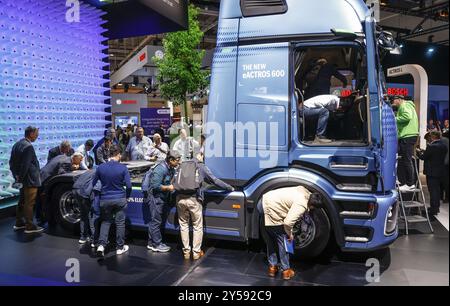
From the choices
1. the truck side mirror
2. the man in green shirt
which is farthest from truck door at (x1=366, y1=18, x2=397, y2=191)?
the man in green shirt

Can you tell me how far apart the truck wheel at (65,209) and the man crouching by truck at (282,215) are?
141 inches

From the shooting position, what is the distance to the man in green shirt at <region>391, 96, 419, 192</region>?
590 cm

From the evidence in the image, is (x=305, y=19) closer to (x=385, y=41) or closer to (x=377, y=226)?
(x=385, y=41)

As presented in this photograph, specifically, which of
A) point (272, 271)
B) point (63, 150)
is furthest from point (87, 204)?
point (272, 271)

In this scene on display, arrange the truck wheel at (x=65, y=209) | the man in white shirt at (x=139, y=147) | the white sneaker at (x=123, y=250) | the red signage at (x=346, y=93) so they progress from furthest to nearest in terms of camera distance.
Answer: the man in white shirt at (x=139, y=147) → the truck wheel at (x=65, y=209) → the white sneaker at (x=123, y=250) → the red signage at (x=346, y=93)

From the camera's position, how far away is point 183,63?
1252cm

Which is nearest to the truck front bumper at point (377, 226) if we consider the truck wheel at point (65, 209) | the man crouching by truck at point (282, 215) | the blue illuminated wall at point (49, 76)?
the man crouching by truck at point (282, 215)

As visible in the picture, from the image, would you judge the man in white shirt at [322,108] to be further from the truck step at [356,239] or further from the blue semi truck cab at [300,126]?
the truck step at [356,239]

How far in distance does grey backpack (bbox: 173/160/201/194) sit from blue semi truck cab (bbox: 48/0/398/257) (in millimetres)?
247

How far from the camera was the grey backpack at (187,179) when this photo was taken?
4.50 meters

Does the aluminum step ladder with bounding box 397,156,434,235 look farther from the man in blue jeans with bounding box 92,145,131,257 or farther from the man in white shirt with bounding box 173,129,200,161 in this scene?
the man in blue jeans with bounding box 92,145,131,257

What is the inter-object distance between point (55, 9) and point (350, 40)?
7311 mm

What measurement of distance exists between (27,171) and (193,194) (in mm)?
3219
